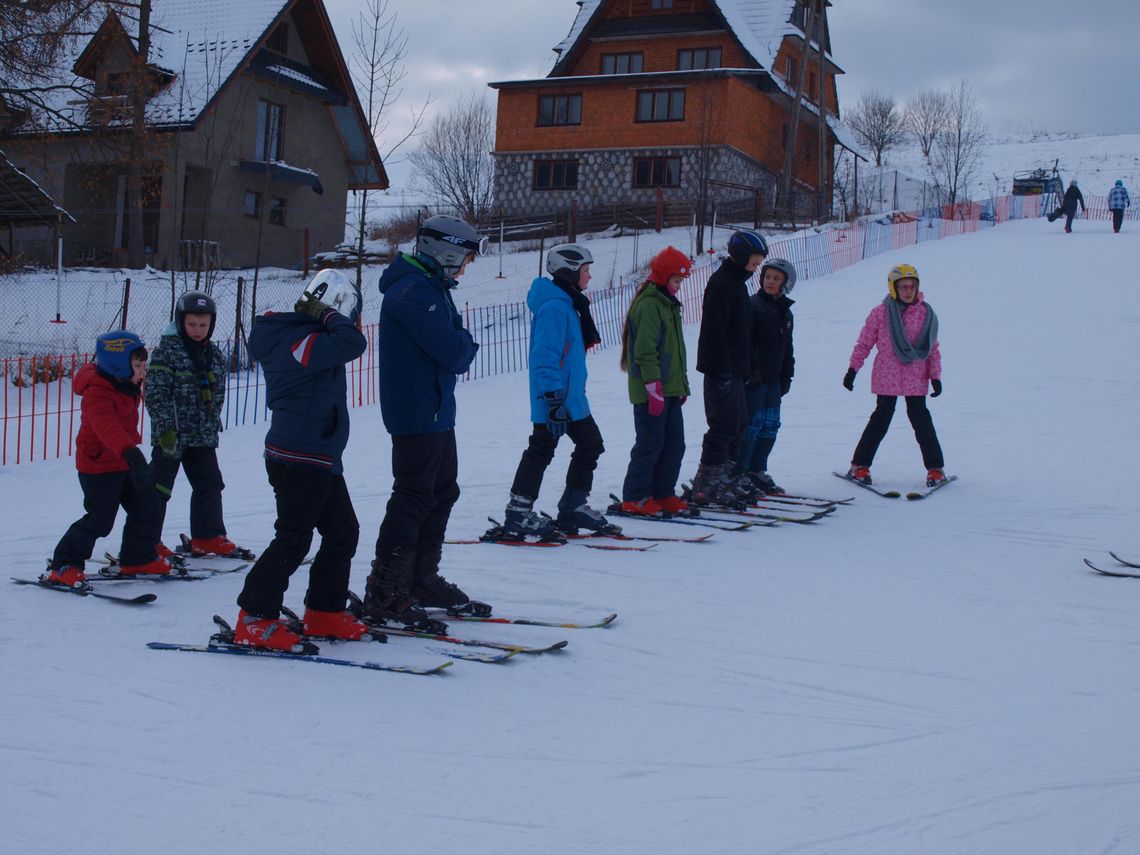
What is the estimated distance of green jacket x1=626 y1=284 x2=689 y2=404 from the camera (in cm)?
721

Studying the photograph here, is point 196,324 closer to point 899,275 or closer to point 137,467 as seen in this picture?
point 137,467

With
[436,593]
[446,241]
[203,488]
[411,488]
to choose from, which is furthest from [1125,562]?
[203,488]

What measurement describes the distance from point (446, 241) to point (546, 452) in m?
2.14

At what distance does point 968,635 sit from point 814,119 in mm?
37724

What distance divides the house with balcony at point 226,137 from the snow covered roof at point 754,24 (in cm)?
921

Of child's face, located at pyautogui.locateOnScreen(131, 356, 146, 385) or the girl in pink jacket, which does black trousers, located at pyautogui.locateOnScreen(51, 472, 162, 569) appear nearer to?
child's face, located at pyautogui.locateOnScreen(131, 356, 146, 385)

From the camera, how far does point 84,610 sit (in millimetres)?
5125

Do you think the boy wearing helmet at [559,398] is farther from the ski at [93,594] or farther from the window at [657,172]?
the window at [657,172]

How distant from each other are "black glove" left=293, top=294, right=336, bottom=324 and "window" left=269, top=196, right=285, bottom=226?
2721 cm

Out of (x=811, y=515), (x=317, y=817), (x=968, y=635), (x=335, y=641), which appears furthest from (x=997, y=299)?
(x=317, y=817)

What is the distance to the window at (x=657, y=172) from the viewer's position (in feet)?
116

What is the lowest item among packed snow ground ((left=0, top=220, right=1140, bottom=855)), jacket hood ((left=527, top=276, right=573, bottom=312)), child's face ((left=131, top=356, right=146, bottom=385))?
packed snow ground ((left=0, top=220, right=1140, bottom=855))

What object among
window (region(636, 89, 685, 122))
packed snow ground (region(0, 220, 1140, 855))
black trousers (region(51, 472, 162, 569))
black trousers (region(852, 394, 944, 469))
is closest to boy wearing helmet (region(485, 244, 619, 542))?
packed snow ground (region(0, 220, 1140, 855))

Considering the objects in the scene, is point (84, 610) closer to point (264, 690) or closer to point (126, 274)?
point (264, 690)
